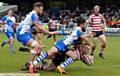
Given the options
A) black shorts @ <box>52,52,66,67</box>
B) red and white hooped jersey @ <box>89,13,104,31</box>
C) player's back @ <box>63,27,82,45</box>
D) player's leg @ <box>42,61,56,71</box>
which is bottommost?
player's leg @ <box>42,61,56,71</box>

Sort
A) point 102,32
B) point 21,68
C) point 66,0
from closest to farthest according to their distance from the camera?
point 21,68 < point 102,32 < point 66,0

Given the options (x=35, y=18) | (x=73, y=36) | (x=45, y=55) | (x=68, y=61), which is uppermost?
(x=35, y=18)

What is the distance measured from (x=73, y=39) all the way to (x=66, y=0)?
39.8 metres

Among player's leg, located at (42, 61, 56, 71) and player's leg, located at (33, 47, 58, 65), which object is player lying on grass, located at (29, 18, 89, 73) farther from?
player's leg, located at (42, 61, 56, 71)

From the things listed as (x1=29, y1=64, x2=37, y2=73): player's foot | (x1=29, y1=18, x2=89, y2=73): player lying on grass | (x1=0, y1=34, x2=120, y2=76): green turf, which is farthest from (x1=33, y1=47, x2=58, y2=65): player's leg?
(x1=0, y1=34, x2=120, y2=76): green turf

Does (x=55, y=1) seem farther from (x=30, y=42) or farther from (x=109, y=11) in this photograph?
(x=30, y=42)

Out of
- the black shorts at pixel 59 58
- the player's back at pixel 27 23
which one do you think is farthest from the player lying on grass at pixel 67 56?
the player's back at pixel 27 23

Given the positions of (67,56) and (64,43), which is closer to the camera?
(64,43)

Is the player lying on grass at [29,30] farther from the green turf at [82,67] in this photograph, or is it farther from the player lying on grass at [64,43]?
the green turf at [82,67]

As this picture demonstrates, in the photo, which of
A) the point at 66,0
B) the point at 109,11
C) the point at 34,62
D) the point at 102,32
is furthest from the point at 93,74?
the point at 66,0

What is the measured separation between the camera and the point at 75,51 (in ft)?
45.1

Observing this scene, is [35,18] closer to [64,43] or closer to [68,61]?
[64,43]

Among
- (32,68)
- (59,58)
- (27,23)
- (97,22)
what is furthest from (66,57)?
(97,22)

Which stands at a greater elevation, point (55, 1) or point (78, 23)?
point (78, 23)
